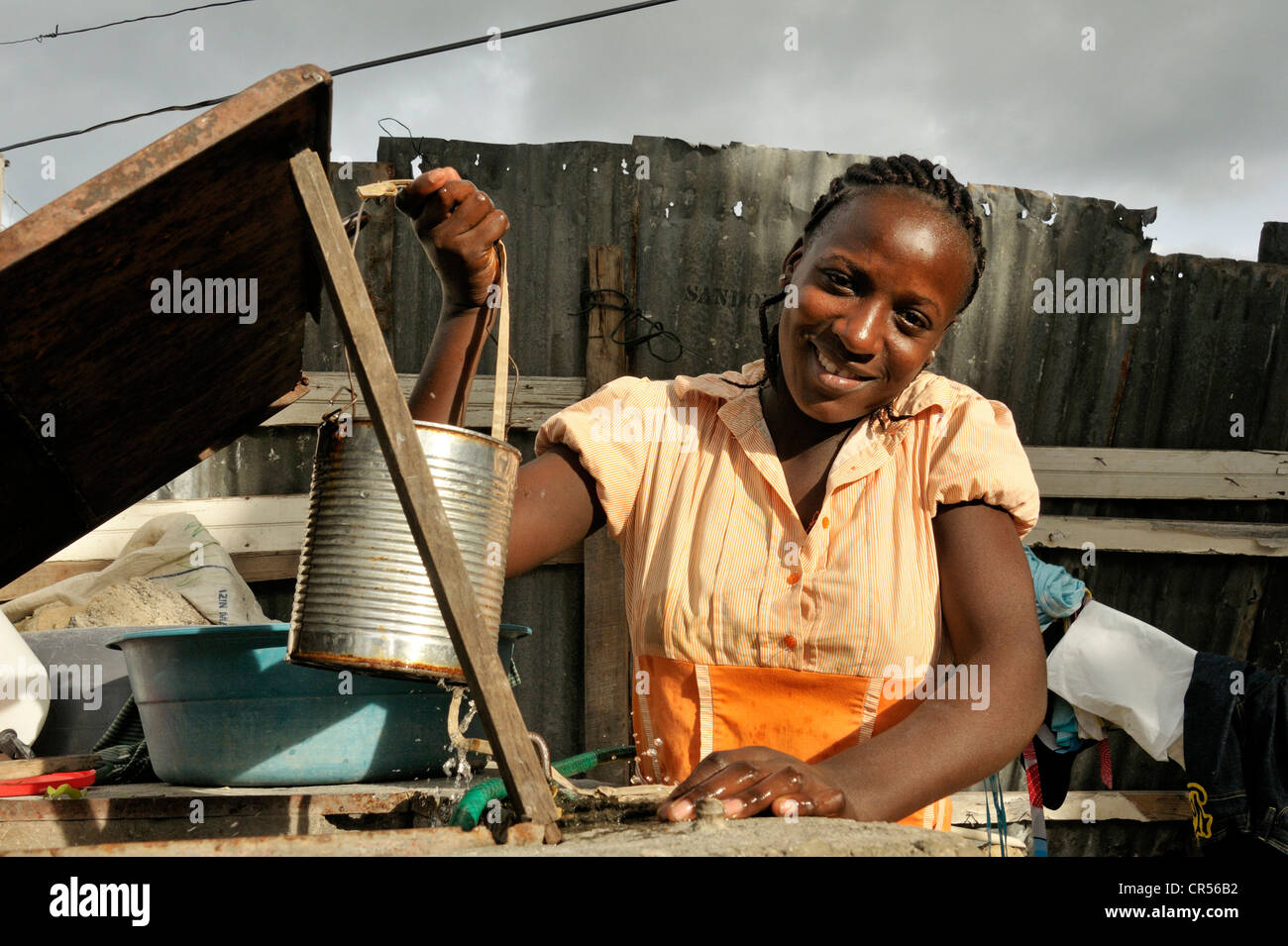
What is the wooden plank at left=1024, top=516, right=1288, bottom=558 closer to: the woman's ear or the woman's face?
the woman's ear

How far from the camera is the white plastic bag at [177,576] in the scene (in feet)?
12.7

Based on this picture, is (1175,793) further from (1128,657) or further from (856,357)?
(856,357)

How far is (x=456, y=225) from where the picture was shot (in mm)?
1965

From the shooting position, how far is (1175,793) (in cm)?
504

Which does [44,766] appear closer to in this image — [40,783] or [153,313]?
[40,783]

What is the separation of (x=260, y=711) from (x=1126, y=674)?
2.85 metres

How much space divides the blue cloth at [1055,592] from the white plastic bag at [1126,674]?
3.4 inches

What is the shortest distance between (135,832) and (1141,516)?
4319 mm

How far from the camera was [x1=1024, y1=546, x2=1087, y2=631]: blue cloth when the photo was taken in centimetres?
379

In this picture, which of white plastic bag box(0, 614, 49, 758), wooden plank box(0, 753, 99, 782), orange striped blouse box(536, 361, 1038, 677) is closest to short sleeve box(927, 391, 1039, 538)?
orange striped blouse box(536, 361, 1038, 677)

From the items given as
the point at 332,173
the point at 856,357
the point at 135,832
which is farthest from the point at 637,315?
the point at 135,832

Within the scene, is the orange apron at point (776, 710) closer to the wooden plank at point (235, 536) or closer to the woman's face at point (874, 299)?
the woman's face at point (874, 299)

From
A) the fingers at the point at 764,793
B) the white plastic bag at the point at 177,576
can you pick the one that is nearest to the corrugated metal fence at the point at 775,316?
the white plastic bag at the point at 177,576

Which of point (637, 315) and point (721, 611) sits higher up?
point (637, 315)
